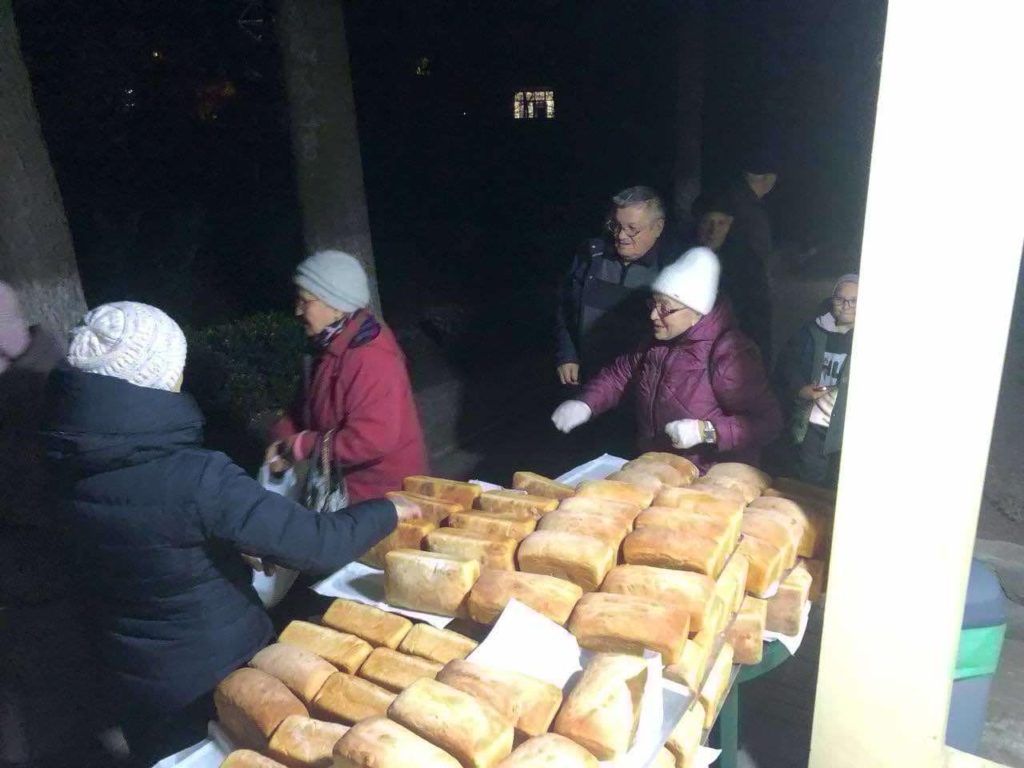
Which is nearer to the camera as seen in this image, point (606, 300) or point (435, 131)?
point (606, 300)

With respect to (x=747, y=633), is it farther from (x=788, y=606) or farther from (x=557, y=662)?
(x=557, y=662)

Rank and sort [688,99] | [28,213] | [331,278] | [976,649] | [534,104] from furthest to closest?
[534,104]
[688,99]
[28,213]
[331,278]
[976,649]

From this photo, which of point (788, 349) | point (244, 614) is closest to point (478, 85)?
point (788, 349)

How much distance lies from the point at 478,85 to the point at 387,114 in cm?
276

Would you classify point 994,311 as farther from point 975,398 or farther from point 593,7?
point 593,7

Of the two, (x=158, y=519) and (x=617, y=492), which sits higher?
(x=158, y=519)

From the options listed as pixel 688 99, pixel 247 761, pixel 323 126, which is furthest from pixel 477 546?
pixel 688 99

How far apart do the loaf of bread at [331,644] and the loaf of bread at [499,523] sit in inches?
17.9

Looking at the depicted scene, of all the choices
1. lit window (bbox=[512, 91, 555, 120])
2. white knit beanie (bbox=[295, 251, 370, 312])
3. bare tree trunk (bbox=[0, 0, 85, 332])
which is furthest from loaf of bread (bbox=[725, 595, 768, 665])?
lit window (bbox=[512, 91, 555, 120])

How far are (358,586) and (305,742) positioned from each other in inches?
25.0

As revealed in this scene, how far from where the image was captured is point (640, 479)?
8.30ft

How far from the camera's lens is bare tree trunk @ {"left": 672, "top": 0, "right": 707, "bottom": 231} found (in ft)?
36.9

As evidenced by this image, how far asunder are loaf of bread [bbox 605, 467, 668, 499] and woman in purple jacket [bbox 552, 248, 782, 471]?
490mm

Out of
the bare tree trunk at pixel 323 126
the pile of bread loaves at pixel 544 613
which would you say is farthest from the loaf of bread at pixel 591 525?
the bare tree trunk at pixel 323 126
